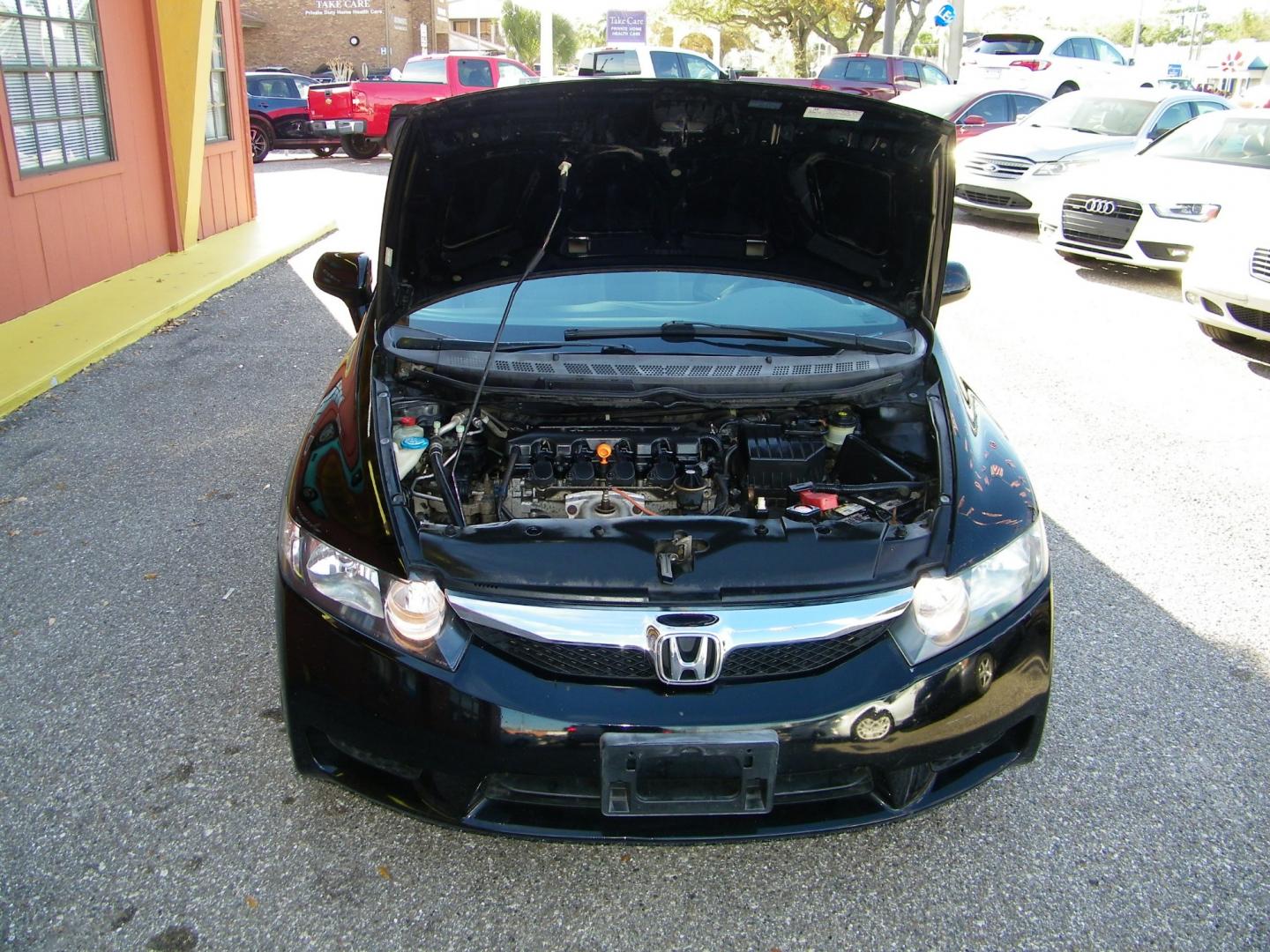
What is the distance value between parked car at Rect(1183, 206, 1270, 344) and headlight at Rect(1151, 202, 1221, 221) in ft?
4.76

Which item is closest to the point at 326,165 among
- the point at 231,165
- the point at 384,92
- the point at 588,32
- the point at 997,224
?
the point at 384,92

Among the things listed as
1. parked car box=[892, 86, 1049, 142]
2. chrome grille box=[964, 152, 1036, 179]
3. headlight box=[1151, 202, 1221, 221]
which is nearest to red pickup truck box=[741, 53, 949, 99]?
parked car box=[892, 86, 1049, 142]

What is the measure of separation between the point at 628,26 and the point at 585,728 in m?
25.9

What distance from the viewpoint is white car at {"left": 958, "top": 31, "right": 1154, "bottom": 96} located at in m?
22.6

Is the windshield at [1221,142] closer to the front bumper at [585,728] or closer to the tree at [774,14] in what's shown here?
the front bumper at [585,728]

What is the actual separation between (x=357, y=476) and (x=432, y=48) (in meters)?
43.7

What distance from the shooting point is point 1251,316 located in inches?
251

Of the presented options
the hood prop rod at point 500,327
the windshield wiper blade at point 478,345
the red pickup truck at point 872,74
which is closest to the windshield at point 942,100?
the red pickup truck at point 872,74

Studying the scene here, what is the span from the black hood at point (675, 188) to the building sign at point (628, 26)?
942 inches

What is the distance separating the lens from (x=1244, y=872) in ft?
7.85

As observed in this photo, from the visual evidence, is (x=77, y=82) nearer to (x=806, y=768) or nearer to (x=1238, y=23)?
(x=806, y=768)

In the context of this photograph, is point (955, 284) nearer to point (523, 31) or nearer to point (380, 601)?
point (380, 601)

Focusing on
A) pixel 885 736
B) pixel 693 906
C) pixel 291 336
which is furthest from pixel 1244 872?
pixel 291 336

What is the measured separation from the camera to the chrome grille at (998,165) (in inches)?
443
